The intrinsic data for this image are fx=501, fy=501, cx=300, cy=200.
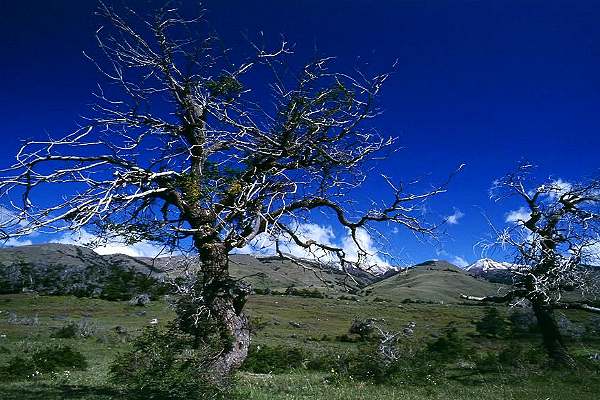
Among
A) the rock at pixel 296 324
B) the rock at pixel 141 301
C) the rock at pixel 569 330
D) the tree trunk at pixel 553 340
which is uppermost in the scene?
the rock at pixel 141 301

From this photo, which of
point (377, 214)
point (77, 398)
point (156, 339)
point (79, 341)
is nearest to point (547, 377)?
point (377, 214)

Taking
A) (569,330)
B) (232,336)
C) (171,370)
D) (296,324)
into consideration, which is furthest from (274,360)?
(296,324)

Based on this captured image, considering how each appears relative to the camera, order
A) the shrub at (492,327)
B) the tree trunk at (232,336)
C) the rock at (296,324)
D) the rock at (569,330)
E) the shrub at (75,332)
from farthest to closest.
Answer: the rock at (296,324) → the shrub at (492,327) → the rock at (569,330) → the shrub at (75,332) → the tree trunk at (232,336)

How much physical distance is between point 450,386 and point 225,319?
1376cm

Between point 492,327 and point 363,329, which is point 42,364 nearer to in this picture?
point 363,329

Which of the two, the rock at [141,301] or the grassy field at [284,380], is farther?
the rock at [141,301]

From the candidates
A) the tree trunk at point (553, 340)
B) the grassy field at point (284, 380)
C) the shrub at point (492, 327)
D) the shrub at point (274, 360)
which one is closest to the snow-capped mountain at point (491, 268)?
the grassy field at point (284, 380)

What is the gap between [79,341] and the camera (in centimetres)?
4112

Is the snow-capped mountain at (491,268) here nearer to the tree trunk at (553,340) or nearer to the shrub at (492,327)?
the tree trunk at (553,340)

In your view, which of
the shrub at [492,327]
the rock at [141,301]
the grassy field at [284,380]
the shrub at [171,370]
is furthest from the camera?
the rock at [141,301]

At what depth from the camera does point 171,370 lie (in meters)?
13.7

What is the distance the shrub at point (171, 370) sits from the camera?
1211 centimetres

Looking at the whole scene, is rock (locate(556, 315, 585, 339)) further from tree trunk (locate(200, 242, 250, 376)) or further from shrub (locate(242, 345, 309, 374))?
tree trunk (locate(200, 242, 250, 376))

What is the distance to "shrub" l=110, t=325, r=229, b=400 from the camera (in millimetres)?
12109
